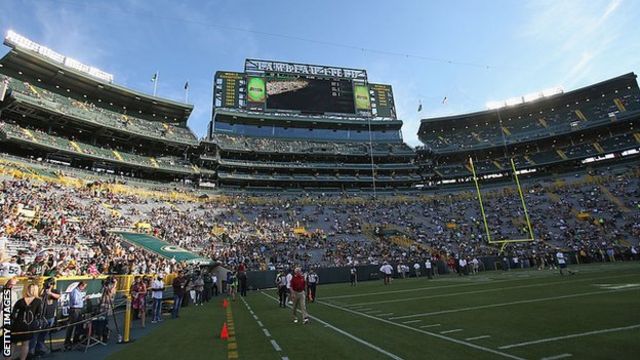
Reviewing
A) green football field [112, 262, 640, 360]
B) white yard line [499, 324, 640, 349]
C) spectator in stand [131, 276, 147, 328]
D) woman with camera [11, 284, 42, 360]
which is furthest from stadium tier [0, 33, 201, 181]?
white yard line [499, 324, 640, 349]

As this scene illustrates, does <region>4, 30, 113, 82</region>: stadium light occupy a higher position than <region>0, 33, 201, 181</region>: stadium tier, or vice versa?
<region>4, 30, 113, 82</region>: stadium light

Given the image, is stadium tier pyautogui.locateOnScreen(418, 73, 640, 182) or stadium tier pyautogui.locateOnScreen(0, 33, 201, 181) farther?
stadium tier pyautogui.locateOnScreen(418, 73, 640, 182)

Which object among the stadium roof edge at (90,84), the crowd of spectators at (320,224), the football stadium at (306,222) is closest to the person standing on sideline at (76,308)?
the football stadium at (306,222)

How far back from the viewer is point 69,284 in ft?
37.8

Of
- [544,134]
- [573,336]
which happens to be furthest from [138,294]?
[544,134]

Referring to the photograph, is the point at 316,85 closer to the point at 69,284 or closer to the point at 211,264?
the point at 211,264

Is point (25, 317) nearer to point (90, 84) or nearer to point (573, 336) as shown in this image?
point (573, 336)

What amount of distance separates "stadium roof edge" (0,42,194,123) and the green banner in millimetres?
26955

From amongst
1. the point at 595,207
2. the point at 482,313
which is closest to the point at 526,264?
the point at 595,207

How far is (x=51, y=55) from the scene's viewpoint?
44594mm

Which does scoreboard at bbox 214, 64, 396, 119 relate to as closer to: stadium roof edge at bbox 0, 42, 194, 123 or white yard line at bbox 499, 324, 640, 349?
stadium roof edge at bbox 0, 42, 194, 123

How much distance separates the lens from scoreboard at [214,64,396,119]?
6122 centimetres

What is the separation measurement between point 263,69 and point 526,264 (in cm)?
5124

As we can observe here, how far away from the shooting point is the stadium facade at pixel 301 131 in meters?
45.1
